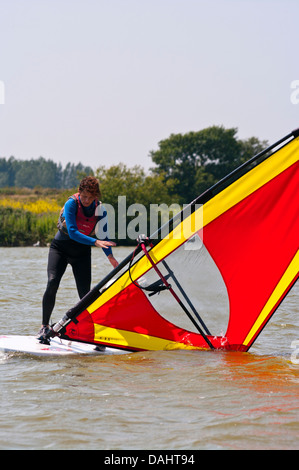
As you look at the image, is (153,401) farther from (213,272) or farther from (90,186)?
(90,186)

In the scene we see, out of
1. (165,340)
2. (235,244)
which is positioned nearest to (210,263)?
(235,244)

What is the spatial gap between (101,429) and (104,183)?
39649 mm

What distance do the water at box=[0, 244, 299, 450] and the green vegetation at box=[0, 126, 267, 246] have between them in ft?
92.1

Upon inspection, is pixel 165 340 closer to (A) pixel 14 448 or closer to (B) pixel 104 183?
(A) pixel 14 448

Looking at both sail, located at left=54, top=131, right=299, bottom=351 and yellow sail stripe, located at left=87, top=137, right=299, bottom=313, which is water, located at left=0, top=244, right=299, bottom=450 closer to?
sail, located at left=54, top=131, right=299, bottom=351

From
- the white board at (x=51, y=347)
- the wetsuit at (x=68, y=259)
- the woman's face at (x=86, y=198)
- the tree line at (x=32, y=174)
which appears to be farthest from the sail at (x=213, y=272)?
the tree line at (x=32, y=174)

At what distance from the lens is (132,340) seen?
564 centimetres

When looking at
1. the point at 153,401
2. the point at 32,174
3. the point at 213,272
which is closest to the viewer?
the point at 153,401

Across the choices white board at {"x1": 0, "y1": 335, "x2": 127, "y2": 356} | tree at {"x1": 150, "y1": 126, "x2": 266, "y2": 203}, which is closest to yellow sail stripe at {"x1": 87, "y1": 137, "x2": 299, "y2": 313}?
white board at {"x1": 0, "y1": 335, "x2": 127, "y2": 356}

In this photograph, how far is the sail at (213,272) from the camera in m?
5.17

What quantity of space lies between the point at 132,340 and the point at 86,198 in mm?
1316

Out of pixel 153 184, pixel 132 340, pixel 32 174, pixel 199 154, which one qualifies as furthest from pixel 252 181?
pixel 32 174

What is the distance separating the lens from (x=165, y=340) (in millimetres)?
5629

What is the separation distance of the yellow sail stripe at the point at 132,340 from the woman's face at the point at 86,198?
1.08 meters
